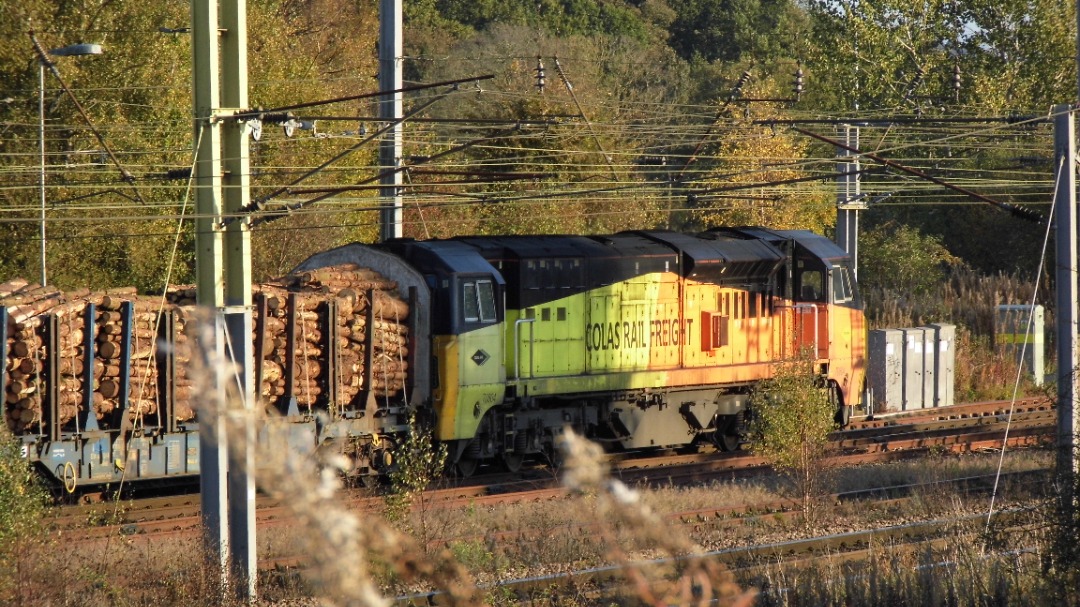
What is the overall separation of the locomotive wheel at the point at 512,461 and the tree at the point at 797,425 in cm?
418

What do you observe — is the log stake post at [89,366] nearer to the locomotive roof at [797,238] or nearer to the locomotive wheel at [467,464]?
the locomotive wheel at [467,464]

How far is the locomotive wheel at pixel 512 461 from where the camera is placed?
21.0 m

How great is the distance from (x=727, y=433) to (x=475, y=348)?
717cm

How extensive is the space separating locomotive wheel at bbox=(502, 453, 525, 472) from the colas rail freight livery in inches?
1.2

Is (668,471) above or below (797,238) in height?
below

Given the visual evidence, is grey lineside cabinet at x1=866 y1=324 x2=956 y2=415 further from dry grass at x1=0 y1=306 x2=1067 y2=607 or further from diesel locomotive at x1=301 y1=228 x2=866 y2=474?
dry grass at x1=0 y1=306 x2=1067 y2=607

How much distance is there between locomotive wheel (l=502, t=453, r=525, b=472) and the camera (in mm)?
20953

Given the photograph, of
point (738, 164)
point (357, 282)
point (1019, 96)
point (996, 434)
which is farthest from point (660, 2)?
point (357, 282)

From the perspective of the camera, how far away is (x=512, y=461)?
21078 mm

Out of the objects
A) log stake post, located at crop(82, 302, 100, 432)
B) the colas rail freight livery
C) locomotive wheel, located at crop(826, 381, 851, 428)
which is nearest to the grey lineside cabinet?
locomotive wheel, located at crop(826, 381, 851, 428)

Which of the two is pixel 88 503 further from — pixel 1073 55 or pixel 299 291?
pixel 1073 55

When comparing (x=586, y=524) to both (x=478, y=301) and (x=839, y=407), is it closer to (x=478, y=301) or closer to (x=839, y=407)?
(x=478, y=301)

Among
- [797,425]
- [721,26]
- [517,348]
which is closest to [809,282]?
[797,425]

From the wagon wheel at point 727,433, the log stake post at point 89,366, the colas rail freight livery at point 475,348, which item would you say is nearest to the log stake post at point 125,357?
the colas rail freight livery at point 475,348
